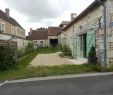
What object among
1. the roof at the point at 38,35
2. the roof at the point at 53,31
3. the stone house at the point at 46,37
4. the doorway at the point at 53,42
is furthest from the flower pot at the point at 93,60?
the roof at the point at 38,35

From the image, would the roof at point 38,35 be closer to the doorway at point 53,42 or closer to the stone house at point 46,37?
the stone house at point 46,37

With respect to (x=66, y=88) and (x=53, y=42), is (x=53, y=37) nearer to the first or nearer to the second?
(x=53, y=42)

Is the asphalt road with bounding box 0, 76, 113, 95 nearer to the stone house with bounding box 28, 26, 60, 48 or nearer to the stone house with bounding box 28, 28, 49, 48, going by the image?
the stone house with bounding box 28, 26, 60, 48

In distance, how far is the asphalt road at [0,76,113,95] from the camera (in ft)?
27.5

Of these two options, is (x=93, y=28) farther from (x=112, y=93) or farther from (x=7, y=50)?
(x=112, y=93)

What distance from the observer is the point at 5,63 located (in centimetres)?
1527

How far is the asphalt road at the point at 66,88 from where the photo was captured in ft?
27.5

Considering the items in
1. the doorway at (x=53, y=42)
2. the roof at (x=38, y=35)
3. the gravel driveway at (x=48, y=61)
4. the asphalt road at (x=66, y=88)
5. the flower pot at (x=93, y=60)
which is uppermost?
the roof at (x=38, y=35)

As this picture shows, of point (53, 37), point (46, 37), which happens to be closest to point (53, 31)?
point (53, 37)

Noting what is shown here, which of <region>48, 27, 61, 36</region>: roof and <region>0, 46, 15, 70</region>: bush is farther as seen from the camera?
<region>48, 27, 61, 36</region>: roof

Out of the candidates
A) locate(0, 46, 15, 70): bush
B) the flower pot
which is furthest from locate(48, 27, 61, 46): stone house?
the flower pot

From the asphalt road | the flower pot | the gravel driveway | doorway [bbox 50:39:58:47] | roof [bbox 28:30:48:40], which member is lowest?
the asphalt road

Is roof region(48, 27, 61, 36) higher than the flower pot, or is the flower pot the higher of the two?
roof region(48, 27, 61, 36)

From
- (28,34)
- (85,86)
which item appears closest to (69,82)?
(85,86)
